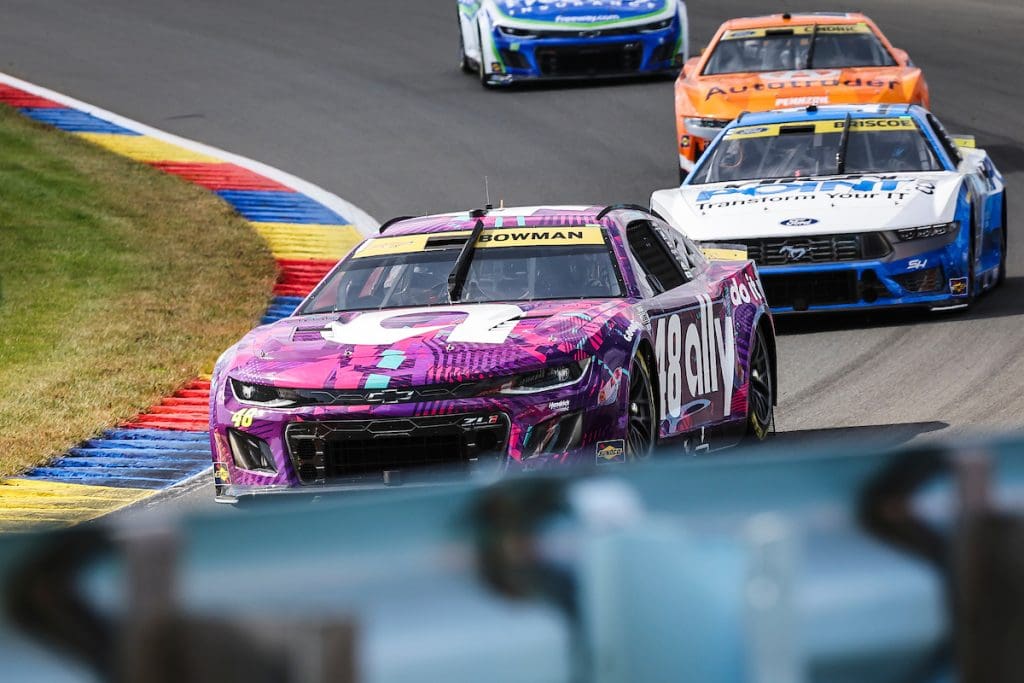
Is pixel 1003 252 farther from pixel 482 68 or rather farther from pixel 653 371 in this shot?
pixel 482 68

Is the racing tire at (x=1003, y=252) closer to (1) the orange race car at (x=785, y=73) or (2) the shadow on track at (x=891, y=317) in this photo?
(2) the shadow on track at (x=891, y=317)

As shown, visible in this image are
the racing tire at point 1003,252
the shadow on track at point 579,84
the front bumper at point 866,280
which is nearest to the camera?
the front bumper at point 866,280

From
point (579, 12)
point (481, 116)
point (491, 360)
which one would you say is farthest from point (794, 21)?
point (491, 360)

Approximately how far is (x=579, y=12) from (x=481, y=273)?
13288 millimetres

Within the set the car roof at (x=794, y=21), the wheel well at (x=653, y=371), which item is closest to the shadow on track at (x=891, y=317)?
the wheel well at (x=653, y=371)

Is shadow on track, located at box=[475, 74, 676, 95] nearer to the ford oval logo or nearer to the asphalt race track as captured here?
the asphalt race track

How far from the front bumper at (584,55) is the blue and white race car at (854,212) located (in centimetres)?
841

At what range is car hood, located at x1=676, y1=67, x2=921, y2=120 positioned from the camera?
16.6 meters

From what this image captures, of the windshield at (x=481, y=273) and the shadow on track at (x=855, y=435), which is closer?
the windshield at (x=481, y=273)

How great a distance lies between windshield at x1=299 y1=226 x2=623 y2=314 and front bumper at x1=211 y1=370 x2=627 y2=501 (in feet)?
3.78

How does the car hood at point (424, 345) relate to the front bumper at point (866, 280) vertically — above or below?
above

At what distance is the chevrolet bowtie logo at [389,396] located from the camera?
684cm

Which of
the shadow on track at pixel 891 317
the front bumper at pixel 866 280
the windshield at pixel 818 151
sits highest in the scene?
the windshield at pixel 818 151

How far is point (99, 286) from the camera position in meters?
14.0
